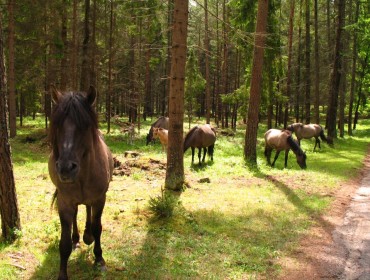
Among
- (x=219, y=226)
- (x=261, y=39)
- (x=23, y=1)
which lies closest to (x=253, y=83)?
(x=261, y=39)

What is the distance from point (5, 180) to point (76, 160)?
9.53 feet

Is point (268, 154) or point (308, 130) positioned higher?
point (308, 130)

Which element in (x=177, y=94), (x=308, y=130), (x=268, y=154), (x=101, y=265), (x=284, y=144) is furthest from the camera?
(x=308, y=130)

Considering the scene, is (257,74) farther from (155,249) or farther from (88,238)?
(88,238)

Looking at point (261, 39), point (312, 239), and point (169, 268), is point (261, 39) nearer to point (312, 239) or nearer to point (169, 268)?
point (312, 239)

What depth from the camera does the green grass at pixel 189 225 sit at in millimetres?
6047

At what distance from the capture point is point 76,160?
4.20 m

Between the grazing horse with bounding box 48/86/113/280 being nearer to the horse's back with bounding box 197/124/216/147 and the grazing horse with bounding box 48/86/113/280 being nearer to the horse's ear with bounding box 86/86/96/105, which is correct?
the horse's ear with bounding box 86/86/96/105

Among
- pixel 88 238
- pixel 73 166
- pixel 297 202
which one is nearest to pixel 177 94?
pixel 297 202

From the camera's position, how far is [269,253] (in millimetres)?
7051

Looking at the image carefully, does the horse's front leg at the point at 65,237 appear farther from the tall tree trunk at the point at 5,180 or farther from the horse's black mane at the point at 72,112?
the tall tree trunk at the point at 5,180

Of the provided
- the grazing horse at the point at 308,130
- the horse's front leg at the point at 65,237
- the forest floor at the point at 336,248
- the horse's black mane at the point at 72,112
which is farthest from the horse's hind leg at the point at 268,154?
the horse's black mane at the point at 72,112

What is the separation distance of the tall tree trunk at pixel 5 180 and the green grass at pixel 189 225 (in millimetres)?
320

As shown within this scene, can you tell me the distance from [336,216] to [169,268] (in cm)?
589
